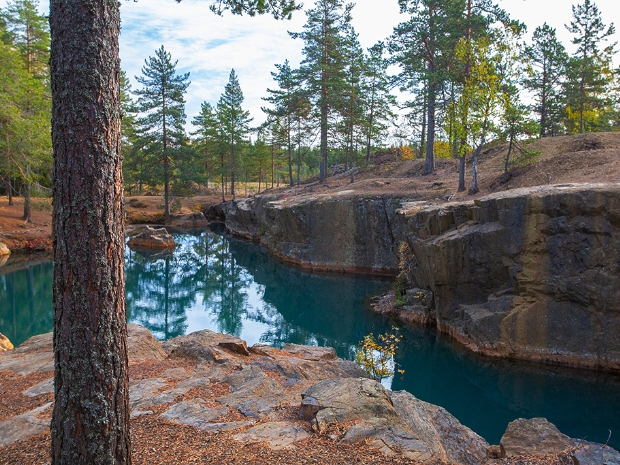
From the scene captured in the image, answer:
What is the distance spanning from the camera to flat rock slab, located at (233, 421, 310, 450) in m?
4.88

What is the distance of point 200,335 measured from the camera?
11.1m

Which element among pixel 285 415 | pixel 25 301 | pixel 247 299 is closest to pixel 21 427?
pixel 285 415

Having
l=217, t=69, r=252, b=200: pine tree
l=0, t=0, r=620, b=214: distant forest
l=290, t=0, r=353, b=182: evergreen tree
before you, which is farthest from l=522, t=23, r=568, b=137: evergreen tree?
l=217, t=69, r=252, b=200: pine tree

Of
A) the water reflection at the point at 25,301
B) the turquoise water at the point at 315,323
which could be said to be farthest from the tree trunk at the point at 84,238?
the water reflection at the point at 25,301

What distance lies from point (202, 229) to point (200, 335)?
3319 cm

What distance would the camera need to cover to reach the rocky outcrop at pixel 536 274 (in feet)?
37.2

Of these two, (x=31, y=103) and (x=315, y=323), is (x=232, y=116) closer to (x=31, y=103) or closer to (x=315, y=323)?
(x=31, y=103)

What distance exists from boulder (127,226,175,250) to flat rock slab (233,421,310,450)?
94.3 ft

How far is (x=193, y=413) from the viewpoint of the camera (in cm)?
570

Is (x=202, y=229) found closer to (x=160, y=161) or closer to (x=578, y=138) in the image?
(x=160, y=161)

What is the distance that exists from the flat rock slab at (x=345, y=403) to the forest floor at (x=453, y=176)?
11253 mm

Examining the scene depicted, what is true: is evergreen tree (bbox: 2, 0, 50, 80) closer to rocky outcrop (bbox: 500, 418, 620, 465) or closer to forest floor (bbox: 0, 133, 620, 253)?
forest floor (bbox: 0, 133, 620, 253)

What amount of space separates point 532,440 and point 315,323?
12390mm

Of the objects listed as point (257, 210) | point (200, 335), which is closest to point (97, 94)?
point (200, 335)
